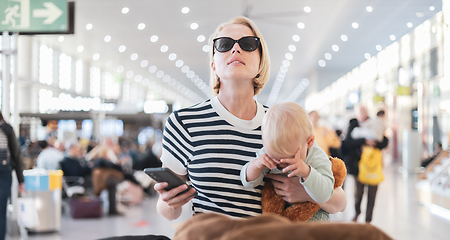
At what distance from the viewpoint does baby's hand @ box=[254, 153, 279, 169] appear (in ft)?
3.91

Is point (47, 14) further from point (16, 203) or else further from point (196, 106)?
point (196, 106)

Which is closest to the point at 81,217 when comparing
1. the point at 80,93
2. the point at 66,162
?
the point at 66,162

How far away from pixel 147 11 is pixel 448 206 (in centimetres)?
599

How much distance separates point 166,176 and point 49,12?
4.32 metres

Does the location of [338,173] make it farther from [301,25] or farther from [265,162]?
[301,25]

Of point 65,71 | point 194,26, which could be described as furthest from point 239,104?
point 65,71

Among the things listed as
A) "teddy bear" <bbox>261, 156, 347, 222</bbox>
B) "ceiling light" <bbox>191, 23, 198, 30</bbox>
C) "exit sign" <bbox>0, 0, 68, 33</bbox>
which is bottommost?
"teddy bear" <bbox>261, 156, 347, 222</bbox>

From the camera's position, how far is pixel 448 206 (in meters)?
7.08

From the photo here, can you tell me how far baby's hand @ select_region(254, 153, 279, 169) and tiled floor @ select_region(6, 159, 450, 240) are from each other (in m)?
4.27

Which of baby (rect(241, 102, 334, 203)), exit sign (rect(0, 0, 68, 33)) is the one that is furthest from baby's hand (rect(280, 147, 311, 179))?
exit sign (rect(0, 0, 68, 33))

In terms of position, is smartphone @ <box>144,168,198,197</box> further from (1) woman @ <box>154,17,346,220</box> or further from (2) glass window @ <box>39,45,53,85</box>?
(2) glass window @ <box>39,45,53,85</box>

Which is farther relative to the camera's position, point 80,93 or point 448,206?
point 80,93

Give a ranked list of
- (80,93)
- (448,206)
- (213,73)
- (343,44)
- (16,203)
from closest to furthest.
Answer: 1. (213,73)
2. (343,44)
3. (16,203)
4. (448,206)
5. (80,93)

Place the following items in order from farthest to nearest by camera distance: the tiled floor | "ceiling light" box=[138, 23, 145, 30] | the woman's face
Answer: "ceiling light" box=[138, 23, 145, 30] < the tiled floor < the woman's face
